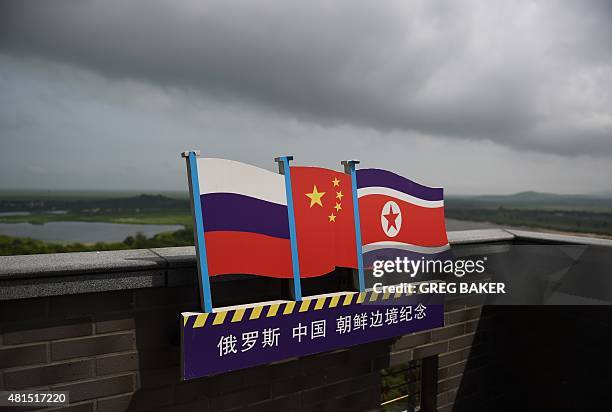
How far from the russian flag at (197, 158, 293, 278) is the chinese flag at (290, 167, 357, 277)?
0.17 metres

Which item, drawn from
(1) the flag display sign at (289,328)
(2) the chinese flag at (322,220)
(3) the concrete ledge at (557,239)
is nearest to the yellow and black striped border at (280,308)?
(1) the flag display sign at (289,328)

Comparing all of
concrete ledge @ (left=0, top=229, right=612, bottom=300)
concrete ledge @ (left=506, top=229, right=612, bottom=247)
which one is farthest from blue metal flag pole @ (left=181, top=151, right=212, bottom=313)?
concrete ledge @ (left=506, top=229, right=612, bottom=247)

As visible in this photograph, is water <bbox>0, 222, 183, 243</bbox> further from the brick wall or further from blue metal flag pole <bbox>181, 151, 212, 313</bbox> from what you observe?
blue metal flag pole <bbox>181, 151, 212, 313</bbox>

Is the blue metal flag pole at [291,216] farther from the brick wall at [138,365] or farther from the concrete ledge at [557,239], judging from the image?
the concrete ledge at [557,239]

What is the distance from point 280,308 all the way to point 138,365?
1.25 m

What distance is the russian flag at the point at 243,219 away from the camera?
342cm

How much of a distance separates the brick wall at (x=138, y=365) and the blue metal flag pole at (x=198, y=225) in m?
0.54

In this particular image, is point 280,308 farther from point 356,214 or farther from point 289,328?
point 356,214

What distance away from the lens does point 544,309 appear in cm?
589

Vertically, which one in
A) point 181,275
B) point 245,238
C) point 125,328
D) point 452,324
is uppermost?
point 245,238

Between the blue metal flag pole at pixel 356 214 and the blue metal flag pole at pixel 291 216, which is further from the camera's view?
the blue metal flag pole at pixel 356 214

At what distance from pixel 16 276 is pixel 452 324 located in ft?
15.8

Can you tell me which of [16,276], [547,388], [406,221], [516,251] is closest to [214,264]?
[16,276]

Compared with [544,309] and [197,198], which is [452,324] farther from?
[197,198]
